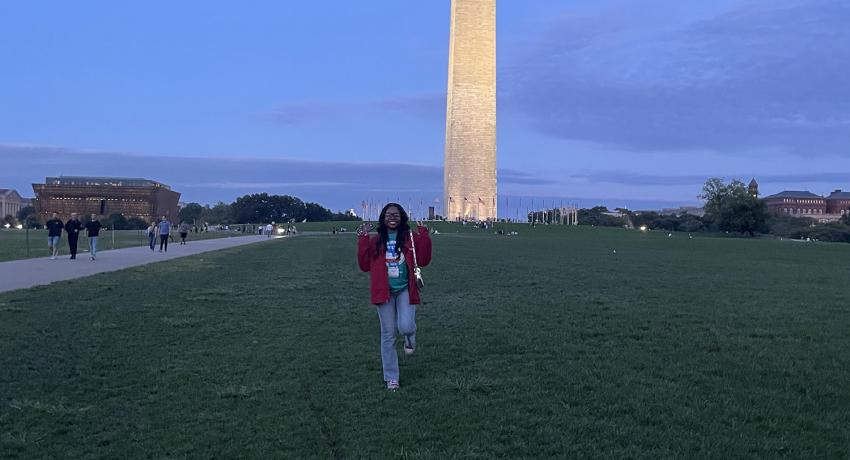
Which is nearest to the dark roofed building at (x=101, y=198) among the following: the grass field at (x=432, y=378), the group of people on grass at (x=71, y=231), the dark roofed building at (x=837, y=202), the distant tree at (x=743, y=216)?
the distant tree at (x=743, y=216)

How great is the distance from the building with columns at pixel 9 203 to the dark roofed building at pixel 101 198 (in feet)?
57.4

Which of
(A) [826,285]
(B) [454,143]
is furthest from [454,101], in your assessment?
(A) [826,285]

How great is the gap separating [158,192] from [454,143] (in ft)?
226

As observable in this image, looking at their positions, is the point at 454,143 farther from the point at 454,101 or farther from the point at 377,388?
the point at 377,388

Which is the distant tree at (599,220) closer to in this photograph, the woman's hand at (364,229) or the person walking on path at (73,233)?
the person walking on path at (73,233)

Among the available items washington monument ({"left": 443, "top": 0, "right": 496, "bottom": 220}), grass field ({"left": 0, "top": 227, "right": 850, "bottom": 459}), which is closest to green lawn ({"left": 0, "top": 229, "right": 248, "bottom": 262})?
grass field ({"left": 0, "top": 227, "right": 850, "bottom": 459})

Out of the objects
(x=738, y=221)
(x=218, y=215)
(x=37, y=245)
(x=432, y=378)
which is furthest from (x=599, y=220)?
(x=432, y=378)

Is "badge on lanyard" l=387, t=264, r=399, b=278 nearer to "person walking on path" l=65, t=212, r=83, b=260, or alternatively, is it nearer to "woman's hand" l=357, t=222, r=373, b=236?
"woman's hand" l=357, t=222, r=373, b=236

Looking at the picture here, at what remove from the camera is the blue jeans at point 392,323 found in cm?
607

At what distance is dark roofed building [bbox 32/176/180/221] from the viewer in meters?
115

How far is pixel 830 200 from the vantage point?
167m

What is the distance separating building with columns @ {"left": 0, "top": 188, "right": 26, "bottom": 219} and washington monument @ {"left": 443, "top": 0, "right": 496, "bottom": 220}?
3938 inches

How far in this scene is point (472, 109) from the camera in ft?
226

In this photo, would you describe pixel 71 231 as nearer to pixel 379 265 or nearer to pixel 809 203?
pixel 379 265
